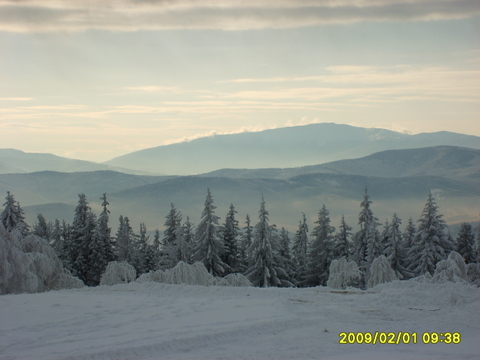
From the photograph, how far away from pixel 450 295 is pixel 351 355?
590 cm

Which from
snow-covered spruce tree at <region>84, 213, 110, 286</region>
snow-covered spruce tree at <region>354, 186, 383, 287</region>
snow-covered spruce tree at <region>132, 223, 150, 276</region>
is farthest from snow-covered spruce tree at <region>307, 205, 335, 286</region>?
snow-covered spruce tree at <region>84, 213, 110, 286</region>

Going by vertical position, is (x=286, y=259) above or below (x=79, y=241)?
below

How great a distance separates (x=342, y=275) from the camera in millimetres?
26781

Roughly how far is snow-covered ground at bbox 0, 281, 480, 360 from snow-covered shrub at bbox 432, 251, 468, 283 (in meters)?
5.20

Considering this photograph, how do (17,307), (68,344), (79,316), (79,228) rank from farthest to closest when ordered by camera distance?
(79,228) < (17,307) < (79,316) < (68,344)

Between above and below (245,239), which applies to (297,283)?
below

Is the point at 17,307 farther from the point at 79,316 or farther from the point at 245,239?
the point at 245,239

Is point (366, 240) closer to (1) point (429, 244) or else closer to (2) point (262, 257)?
(1) point (429, 244)

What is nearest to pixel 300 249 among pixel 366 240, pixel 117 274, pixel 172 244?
pixel 366 240

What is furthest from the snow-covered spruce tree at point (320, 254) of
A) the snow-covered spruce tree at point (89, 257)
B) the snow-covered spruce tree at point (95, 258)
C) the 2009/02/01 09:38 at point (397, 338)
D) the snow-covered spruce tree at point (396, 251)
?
the 2009/02/01 09:38 at point (397, 338)

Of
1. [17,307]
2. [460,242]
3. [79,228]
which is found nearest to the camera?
[17,307]

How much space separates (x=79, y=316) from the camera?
12062 mm

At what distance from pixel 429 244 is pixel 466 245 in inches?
451

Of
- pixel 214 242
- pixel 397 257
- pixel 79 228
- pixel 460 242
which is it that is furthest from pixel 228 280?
pixel 460 242
